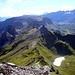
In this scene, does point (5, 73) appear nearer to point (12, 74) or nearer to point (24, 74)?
point (12, 74)

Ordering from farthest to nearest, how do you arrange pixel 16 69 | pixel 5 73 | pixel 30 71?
pixel 30 71 < pixel 16 69 < pixel 5 73

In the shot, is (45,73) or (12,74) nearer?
(12,74)

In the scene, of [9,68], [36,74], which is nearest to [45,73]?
[36,74]

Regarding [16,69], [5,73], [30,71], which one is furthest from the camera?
[30,71]

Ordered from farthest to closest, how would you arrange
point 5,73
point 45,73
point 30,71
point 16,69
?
point 45,73 → point 30,71 → point 16,69 → point 5,73


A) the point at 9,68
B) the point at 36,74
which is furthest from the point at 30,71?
the point at 9,68

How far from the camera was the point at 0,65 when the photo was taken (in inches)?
1895

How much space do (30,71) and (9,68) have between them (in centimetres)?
823

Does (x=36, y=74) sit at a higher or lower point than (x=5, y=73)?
lower

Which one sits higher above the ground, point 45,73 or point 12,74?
point 12,74

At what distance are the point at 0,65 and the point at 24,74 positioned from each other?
727cm

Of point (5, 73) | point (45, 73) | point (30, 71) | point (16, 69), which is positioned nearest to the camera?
point (5, 73)

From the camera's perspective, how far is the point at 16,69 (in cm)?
5119

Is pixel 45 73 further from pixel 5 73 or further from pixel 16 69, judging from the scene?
pixel 5 73
